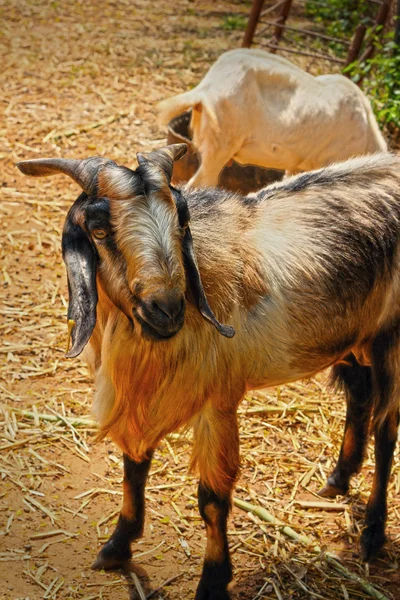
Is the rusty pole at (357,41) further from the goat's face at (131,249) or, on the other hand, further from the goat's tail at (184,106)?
the goat's face at (131,249)

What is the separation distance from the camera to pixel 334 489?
4.26 m

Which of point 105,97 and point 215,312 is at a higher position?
point 215,312

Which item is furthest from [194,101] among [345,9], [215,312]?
[345,9]

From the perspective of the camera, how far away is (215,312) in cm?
304

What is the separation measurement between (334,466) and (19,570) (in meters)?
1.87

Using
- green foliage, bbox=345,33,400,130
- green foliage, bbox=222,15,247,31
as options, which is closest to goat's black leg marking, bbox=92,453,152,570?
green foliage, bbox=345,33,400,130

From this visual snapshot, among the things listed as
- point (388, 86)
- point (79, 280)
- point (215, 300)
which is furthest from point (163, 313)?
point (388, 86)

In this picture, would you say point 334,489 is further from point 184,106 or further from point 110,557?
point 184,106

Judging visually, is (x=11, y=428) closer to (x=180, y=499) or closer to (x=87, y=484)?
(x=87, y=484)

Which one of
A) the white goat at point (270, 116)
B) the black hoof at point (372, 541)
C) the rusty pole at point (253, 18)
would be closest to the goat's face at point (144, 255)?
the black hoof at point (372, 541)

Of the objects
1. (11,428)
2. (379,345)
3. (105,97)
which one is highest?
(379,345)

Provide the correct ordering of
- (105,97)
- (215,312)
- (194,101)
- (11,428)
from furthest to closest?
1. (105,97)
2. (194,101)
3. (11,428)
4. (215,312)

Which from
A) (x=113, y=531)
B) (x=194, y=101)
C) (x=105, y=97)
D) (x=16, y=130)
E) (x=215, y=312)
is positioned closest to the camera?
(x=215, y=312)

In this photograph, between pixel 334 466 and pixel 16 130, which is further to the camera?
pixel 16 130
